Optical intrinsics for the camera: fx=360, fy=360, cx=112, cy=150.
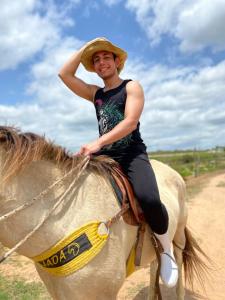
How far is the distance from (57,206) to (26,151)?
43 centimetres

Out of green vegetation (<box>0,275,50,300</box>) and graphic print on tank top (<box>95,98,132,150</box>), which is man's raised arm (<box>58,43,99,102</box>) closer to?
graphic print on tank top (<box>95,98,132,150</box>)

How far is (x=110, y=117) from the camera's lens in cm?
301

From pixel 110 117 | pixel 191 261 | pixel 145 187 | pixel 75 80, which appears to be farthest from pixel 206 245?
pixel 75 80

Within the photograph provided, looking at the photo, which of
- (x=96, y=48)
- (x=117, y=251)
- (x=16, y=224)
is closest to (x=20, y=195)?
(x=16, y=224)

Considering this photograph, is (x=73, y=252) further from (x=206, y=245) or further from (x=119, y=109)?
(x=206, y=245)

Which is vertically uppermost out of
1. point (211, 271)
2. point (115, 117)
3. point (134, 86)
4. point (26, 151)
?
point (134, 86)

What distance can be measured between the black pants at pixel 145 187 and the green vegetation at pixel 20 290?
9.81ft

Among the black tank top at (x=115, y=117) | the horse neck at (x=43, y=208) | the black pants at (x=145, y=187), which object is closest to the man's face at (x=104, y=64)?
the black tank top at (x=115, y=117)

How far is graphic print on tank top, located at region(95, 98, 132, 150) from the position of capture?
9.76 ft

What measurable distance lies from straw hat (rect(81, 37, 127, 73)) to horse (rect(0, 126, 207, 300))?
92 centimetres

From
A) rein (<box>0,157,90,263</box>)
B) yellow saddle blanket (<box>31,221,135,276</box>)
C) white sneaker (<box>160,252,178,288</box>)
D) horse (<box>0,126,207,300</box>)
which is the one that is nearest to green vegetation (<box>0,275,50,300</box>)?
white sneaker (<box>160,252,178,288</box>)

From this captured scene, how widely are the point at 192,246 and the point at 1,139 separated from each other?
373cm

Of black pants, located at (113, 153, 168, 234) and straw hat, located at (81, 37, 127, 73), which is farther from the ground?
straw hat, located at (81, 37, 127, 73)

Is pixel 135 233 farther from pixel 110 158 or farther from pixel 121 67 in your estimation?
pixel 121 67
